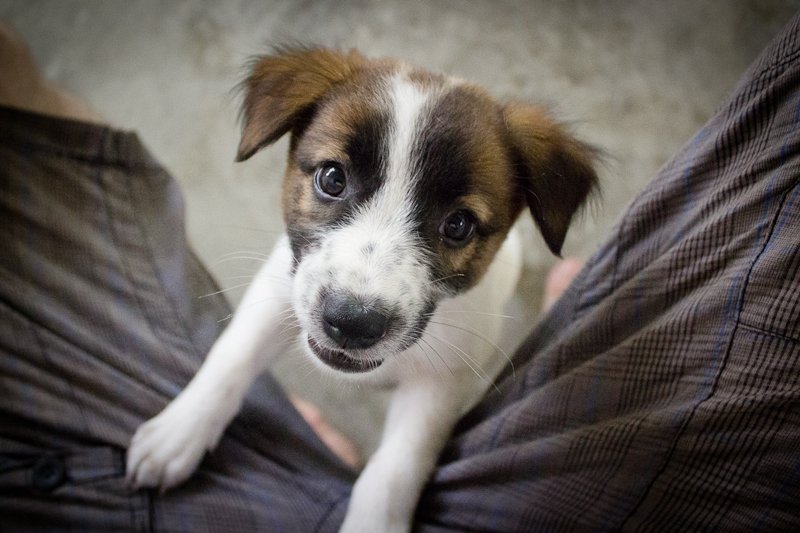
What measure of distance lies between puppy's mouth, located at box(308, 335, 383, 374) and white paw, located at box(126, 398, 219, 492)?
1.01 feet

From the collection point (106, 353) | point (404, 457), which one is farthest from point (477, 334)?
point (106, 353)

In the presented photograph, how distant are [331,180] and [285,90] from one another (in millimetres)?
246

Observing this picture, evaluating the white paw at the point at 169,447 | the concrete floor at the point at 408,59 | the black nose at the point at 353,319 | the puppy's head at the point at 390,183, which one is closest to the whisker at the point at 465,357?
the puppy's head at the point at 390,183

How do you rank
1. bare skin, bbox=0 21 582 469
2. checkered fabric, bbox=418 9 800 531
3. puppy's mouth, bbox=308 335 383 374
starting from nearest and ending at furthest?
checkered fabric, bbox=418 9 800 531 < puppy's mouth, bbox=308 335 383 374 < bare skin, bbox=0 21 582 469

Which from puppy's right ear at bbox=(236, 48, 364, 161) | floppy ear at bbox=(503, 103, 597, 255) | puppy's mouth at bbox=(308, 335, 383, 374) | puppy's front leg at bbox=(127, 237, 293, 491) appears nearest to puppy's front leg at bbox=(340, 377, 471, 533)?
puppy's mouth at bbox=(308, 335, 383, 374)

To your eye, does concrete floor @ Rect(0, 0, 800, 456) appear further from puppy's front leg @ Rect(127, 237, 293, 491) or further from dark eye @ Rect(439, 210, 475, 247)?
dark eye @ Rect(439, 210, 475, 247)

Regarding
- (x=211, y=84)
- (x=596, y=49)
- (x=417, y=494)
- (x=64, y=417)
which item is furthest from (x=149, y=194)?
(x=596, y=49)

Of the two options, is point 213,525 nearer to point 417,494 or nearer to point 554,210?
point 417,494

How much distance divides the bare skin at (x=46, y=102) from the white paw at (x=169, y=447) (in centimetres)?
36

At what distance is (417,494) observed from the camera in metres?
1.23

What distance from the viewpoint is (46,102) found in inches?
69.1

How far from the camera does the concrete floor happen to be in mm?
2262

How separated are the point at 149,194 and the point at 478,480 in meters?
1.01

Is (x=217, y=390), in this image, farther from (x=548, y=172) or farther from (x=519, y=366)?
(x=548, y=172)
